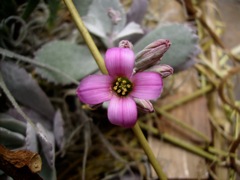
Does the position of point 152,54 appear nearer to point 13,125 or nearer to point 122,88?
point 122,88

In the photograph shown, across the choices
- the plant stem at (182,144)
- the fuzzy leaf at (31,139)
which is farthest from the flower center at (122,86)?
the plant stem at (182,144)

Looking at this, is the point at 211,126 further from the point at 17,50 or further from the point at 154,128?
the point at 17,50

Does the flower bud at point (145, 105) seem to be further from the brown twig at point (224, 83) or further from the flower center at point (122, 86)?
the brown twig at point (224, 83)

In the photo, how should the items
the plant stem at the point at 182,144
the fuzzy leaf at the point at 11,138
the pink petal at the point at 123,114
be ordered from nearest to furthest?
1. the pink petal at the point at 123,114
2. the fuzzy leaf at the point at 11,138
3. the plant stem at the point at 182,144

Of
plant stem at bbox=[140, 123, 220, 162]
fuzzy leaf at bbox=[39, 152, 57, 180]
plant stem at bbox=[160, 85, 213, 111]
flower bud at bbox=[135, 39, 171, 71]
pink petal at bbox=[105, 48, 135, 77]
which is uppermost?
pink petal at bbox=[105, 48, 135, 77]

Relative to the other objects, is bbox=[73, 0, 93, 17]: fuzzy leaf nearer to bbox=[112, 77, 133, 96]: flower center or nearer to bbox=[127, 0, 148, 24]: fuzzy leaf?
bbox=[127, 0, 148, 24]: fuzzy leaf

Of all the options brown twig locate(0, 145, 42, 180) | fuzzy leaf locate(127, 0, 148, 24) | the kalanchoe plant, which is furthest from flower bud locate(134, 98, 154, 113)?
fuzzy leaf locate(127, 0, 148, 24)

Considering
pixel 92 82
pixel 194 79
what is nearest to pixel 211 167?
pixel 194 79
